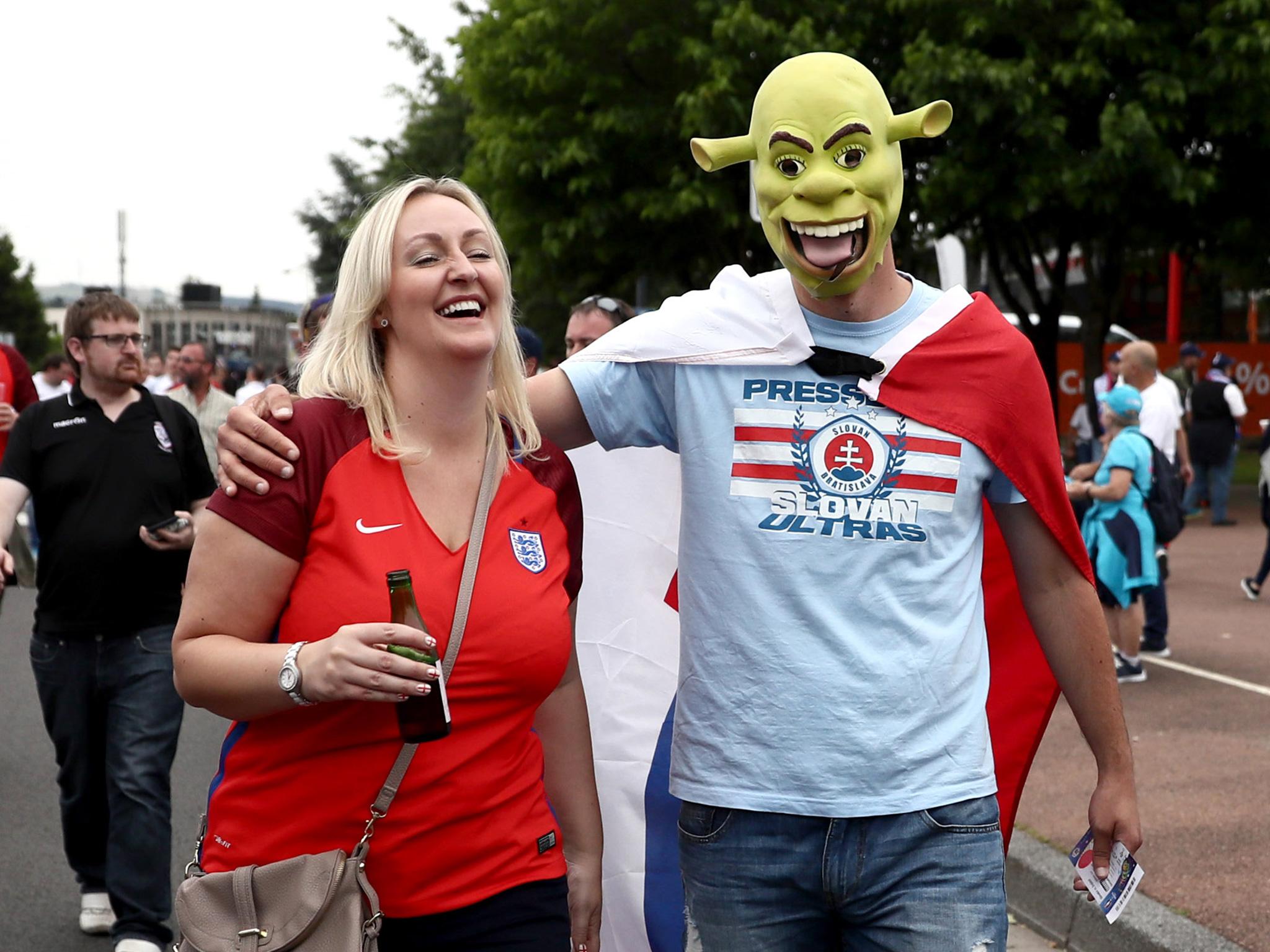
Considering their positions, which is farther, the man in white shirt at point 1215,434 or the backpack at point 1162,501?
the man in white shirt at point 1215,434

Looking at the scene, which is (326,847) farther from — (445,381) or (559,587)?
(445,381)

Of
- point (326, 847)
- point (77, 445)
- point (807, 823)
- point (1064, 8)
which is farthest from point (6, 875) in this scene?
point (1064, 8)

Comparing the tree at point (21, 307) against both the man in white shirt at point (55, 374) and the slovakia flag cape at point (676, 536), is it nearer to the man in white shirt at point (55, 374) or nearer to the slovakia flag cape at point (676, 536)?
the man in white shirt at point (55, 374)

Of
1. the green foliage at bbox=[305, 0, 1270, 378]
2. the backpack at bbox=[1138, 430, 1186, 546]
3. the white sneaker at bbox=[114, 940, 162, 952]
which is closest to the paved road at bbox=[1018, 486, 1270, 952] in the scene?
the backpack at bbox=[1138, 430, 1186, 546]

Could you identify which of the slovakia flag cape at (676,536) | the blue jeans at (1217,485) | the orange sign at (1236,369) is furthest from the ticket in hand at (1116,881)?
the orange sign at (1236,369)

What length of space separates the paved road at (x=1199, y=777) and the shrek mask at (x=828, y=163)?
275 cm

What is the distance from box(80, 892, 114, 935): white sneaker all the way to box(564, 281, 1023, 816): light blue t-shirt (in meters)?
3.12

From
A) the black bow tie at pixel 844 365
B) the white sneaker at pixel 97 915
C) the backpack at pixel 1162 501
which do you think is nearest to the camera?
the black bow tie at pixel 844 365

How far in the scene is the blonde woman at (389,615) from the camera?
7.36 feet

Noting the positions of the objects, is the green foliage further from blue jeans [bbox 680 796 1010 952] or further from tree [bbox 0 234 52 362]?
tree [bbox 0 234 52 362]

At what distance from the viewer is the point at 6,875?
218 inches

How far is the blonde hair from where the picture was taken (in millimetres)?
2428

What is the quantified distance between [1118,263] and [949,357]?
20.0 metres

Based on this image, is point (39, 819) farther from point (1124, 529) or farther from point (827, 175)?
point (1124, 529)
